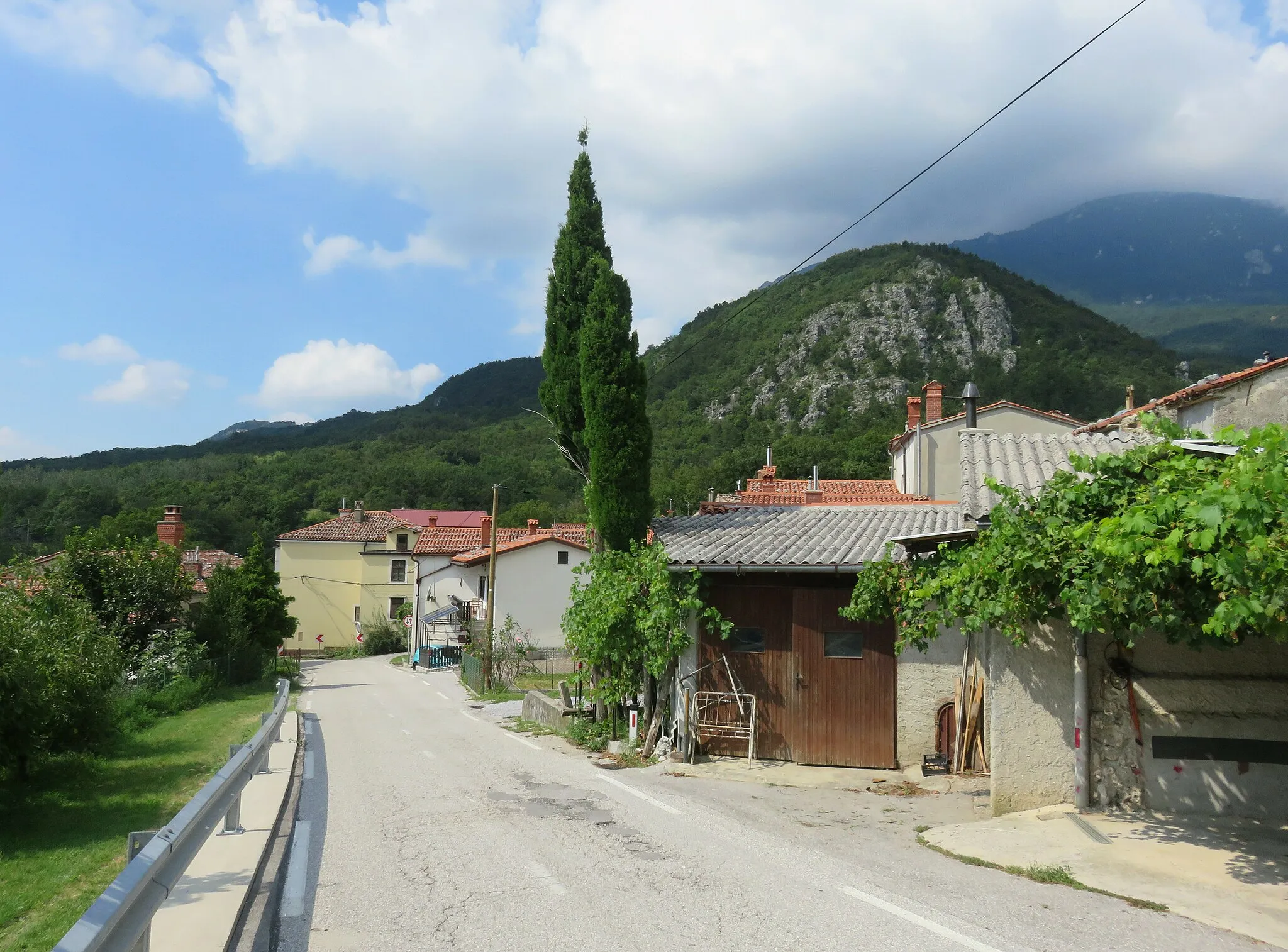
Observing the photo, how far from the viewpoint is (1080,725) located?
29.3 ft

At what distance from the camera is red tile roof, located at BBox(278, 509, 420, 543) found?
65.8m

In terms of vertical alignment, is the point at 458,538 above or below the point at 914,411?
below

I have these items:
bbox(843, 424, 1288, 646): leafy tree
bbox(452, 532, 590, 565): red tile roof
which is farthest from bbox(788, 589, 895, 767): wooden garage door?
bbox(452, 532, 590, 565): red tile roof

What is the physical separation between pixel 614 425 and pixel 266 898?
36.0 ft

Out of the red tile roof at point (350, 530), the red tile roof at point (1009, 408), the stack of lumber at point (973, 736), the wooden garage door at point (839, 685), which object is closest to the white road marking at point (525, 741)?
the wooden garage door at point (839, 685)

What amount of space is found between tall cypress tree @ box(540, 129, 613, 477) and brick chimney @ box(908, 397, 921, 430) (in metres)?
20.6

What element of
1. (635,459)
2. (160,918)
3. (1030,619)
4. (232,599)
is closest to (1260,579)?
(1030,619)

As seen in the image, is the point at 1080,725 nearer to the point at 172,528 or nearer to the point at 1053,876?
the point at 1053,876

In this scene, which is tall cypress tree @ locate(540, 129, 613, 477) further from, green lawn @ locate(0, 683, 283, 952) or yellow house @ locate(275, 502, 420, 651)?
yellow house @ locate(275, 502, 420, 651)

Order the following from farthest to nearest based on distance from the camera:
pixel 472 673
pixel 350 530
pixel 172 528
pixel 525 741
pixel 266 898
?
1. pixel 350 530
2. pixel 172 528
3. pixel 472 673
4. pixel 525 741
5. pixel 266 898

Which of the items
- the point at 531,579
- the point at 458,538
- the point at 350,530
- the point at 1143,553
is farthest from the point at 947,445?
the point at 350,530

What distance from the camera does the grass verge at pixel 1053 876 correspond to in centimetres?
646

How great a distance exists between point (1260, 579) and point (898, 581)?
563cm

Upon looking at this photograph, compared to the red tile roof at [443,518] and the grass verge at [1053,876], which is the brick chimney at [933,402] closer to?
the grass verge at [1053,876]
